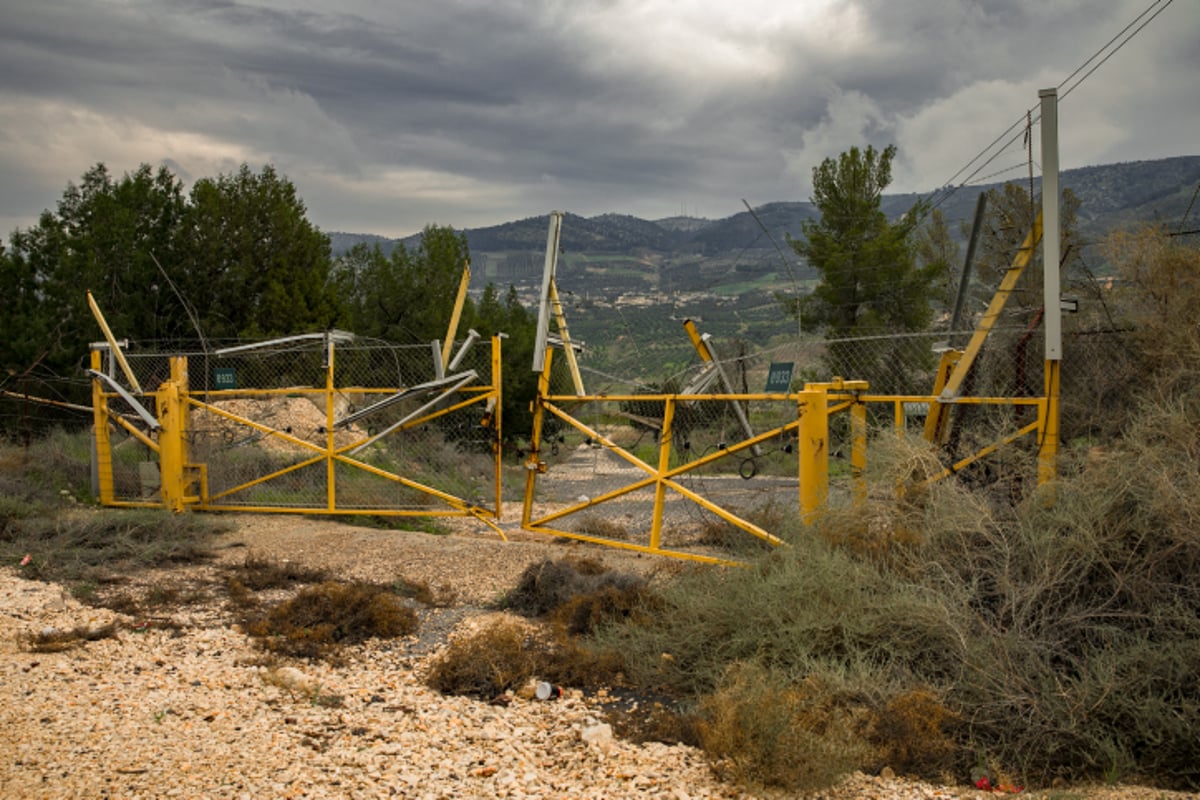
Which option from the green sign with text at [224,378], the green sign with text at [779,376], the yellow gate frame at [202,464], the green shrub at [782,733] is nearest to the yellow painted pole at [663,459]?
the green sign with text at [779,376]

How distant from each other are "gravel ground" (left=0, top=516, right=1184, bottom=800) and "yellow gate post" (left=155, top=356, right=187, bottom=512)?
474 cm

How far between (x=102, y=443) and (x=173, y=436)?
60.8 inches

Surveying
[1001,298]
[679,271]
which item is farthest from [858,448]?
[679,271]

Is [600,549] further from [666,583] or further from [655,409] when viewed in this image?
[666,583]

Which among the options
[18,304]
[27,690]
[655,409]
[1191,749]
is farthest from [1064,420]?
[18,304]

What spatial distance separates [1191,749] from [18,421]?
23.2 metres

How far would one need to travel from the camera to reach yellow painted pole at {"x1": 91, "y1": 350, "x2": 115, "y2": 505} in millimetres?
13031

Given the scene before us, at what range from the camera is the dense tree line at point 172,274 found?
24.9 meters

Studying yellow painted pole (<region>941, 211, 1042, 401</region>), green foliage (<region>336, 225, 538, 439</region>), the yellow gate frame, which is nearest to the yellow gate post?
the yellow gate frame

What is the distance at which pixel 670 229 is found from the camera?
75.3 ft

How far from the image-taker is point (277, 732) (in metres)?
5.16

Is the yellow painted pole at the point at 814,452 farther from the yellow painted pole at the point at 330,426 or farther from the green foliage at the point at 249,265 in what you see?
the green foliage at the point at 249,265

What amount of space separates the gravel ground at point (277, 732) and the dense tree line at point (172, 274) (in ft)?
58.5

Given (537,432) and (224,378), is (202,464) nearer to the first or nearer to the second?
(224,378)
